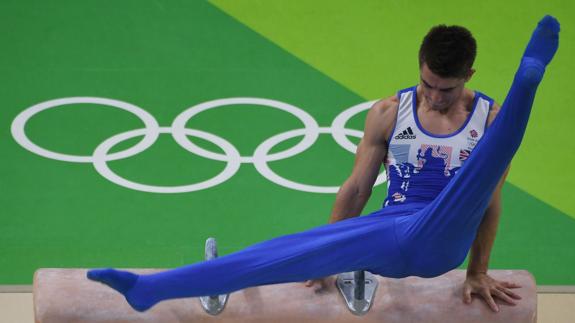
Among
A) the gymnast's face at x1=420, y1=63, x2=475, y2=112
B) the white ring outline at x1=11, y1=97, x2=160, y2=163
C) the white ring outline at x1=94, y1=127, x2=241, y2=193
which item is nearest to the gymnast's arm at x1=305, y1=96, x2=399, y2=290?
the gymnast's face at x1=420, y1=63, x2=475, y2=112

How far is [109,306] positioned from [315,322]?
833 millimetres

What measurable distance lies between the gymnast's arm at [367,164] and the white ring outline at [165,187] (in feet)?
6.27

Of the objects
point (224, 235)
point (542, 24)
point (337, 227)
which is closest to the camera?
point (542, 24)

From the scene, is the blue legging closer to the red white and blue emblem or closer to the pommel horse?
the pommel horse

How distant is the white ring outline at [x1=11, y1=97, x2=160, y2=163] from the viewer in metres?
6.59

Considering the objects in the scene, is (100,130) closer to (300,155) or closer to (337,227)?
(300,155)

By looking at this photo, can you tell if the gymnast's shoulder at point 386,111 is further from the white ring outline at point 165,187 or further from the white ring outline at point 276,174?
the white ring outline at point 165,187

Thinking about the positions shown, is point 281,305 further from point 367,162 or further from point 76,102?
point 76,102

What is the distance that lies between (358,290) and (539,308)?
1560 mm

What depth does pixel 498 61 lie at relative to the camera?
7867mm

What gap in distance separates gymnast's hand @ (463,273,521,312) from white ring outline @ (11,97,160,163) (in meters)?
2.86

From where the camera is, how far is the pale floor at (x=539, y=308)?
5281 millimetres

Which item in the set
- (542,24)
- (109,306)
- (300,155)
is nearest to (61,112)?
(300,155)

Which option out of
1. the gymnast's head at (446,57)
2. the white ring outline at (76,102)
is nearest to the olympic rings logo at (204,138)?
the white ring outline at (76,102)
